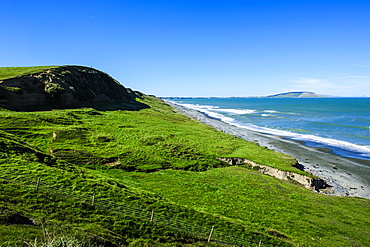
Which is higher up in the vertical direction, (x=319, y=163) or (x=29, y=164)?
(x=29, y=164)

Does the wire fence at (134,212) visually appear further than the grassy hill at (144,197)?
Yes

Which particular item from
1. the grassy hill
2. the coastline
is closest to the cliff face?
the grassy hill

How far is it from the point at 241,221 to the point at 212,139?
35283 mm

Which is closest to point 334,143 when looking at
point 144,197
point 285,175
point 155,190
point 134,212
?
point 285,175

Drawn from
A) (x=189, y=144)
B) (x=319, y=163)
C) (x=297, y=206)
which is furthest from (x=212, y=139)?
(x=297, y=206)

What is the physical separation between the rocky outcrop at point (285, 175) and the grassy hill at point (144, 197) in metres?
1.73

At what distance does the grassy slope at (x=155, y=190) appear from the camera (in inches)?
→ 681

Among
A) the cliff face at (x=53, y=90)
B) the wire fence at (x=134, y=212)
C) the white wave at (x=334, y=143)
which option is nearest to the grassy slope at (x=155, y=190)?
the wire fence at (x=134, y=212)

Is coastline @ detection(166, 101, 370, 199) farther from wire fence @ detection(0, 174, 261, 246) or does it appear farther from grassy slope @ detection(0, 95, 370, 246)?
wire fence @ detection(0, 174, 261, 246)

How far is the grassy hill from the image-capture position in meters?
16.1

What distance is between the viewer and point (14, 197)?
1673 centimetres

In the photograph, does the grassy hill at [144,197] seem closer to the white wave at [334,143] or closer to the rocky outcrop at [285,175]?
the rocky outcrop at [285,175]

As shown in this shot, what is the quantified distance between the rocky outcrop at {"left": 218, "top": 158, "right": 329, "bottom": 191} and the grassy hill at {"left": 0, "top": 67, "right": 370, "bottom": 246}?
1733 millimetres

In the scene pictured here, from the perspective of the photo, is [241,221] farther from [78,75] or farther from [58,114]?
[78,75]
